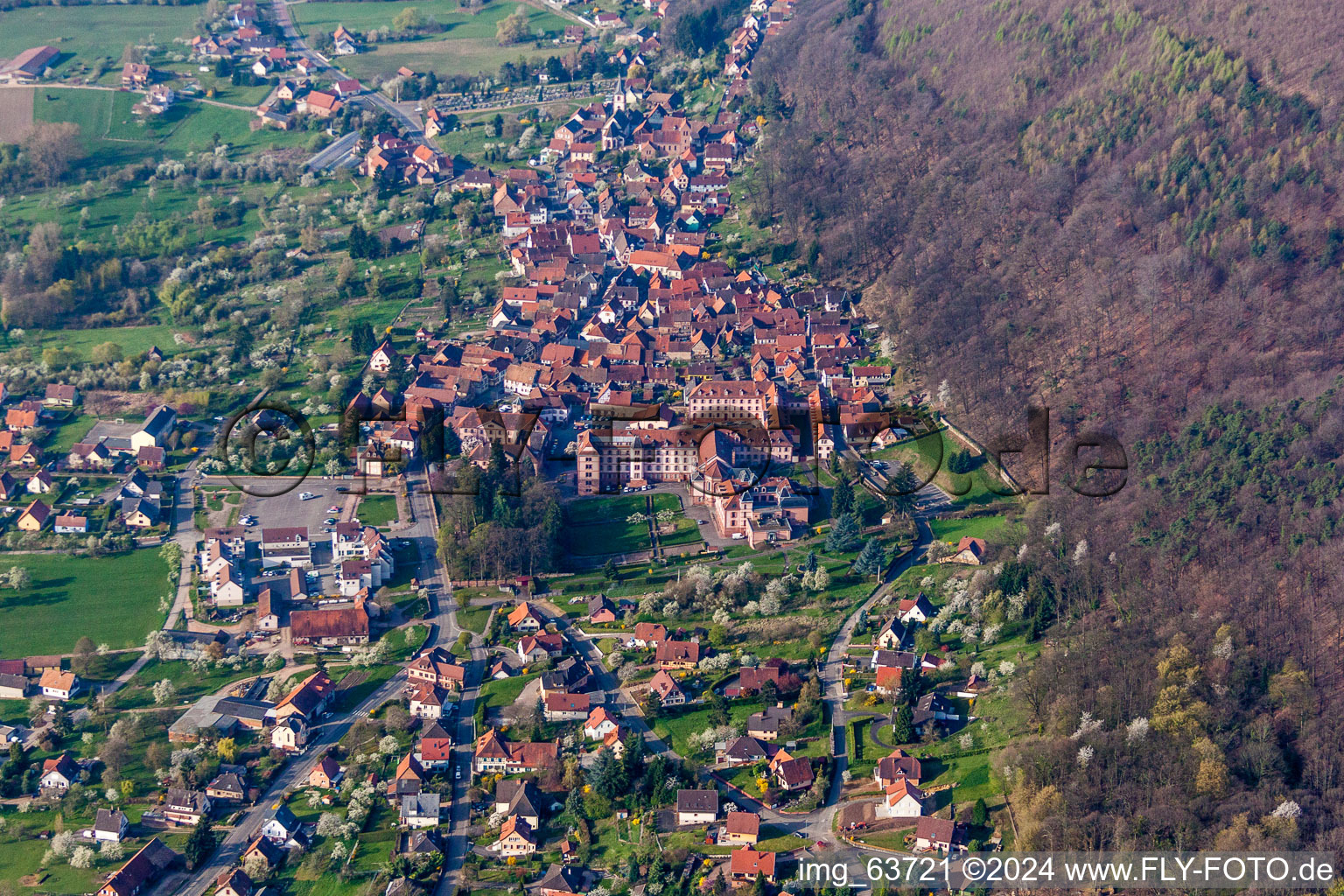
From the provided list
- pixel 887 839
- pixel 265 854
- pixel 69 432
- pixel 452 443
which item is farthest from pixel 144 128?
pixel 887 839

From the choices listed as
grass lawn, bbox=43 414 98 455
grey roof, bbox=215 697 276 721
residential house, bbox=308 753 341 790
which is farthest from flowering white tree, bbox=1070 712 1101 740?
grass lawn, bbox=43 414 98 455

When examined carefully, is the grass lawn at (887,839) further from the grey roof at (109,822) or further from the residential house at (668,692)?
the grey roof at (109,822)

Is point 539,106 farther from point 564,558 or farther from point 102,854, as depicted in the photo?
point 102,854

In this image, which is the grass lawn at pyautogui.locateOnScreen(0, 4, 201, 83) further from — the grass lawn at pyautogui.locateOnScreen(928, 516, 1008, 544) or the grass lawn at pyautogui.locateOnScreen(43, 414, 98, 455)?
the grass lawn at pyautogui.locateOnScreen(928, 516, 1008, 544)

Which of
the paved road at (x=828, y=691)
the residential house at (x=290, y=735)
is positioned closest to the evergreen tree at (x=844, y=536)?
the paved road at (x=828, y=691)

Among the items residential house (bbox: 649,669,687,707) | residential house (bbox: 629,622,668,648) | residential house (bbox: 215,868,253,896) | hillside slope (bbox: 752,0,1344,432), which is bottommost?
residential house (bbox: 215,868,253,896)

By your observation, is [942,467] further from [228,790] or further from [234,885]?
[234,885]
